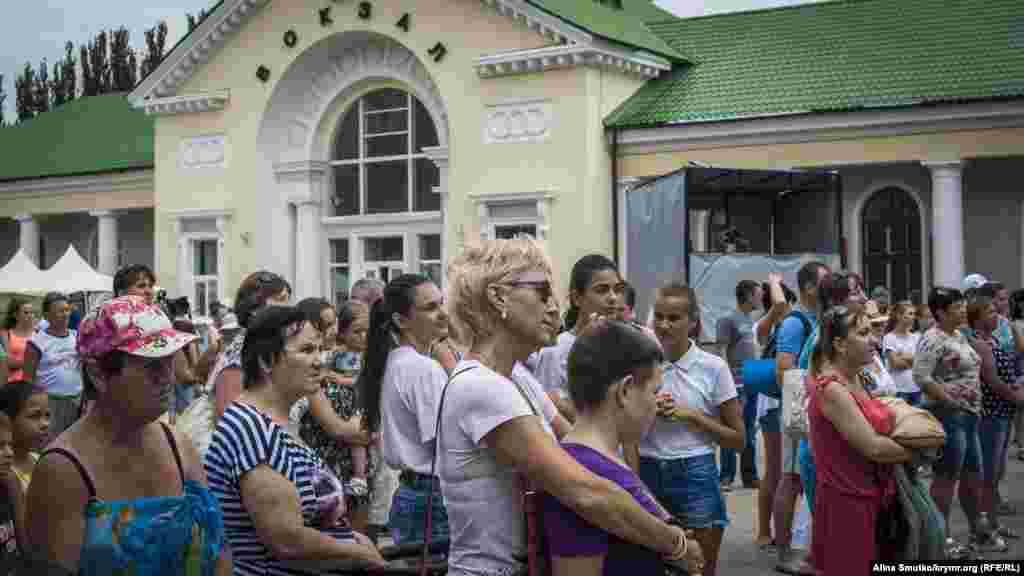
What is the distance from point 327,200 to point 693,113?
34.4 ft

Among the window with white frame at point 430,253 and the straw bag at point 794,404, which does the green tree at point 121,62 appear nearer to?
the window with white frame at point 430,253

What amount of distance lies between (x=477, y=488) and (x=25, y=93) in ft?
186

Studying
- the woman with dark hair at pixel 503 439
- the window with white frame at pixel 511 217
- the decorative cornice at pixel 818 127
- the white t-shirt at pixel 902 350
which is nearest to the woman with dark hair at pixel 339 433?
the woman with dark hair at pixel 503 439

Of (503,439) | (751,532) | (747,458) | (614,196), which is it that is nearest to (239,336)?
(503,439)

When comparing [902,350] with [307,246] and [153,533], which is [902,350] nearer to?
[153,533]

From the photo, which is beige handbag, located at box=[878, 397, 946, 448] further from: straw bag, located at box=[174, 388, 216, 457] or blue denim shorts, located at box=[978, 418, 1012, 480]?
blue denim shorts, located at box=[978, 418, 1012, 480]

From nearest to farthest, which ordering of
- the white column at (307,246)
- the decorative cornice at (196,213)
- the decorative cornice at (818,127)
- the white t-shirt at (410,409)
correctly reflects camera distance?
the white t-shirt at (410,409) → the decorative cornice at (818,127) → the decorative cornice at (196,213) → the white column at (307,246)

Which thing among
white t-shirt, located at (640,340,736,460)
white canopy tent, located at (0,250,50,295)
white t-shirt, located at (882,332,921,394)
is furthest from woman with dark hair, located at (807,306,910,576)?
white canopy tent, located at (0,250,50,295)

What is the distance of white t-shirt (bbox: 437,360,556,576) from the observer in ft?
11.7

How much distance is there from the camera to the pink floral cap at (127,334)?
3400 mm

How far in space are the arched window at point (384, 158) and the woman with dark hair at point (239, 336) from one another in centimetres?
2183

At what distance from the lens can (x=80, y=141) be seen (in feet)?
121

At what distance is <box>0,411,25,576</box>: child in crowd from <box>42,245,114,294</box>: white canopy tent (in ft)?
76.2

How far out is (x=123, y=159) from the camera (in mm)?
34062
